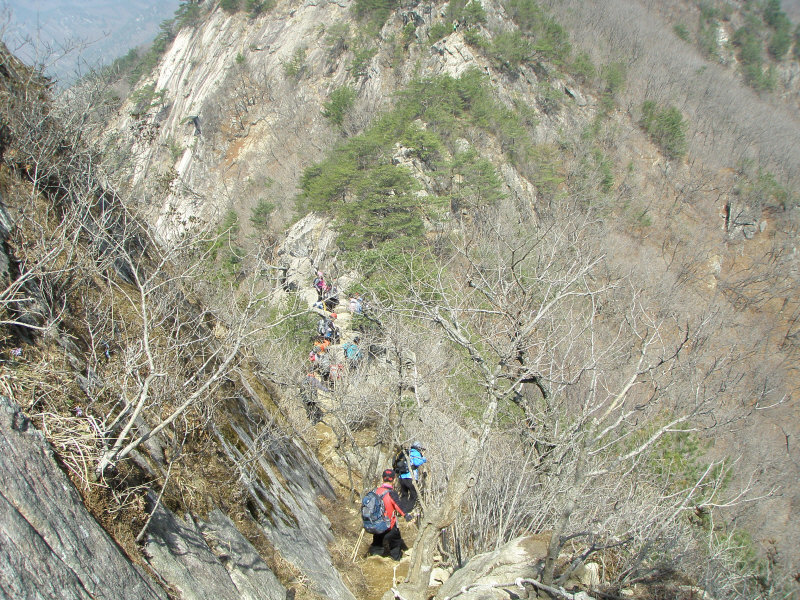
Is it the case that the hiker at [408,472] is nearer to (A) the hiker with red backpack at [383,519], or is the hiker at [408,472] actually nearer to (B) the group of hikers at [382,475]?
(B) the group of hikers at [382,475]

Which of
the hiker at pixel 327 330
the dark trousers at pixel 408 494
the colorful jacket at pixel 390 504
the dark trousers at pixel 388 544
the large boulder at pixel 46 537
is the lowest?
the dark trousers at pixel 408 494

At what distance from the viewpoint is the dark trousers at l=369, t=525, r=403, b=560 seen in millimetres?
6156

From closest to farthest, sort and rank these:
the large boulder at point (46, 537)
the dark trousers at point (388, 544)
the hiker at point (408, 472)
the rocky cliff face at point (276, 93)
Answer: the large boulder at point (46, 537), the dark trousers at point (388, 544), the hiker at point (408, 472), the rocky cliff face at point (276, 93)

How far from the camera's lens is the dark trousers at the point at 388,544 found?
242 inches

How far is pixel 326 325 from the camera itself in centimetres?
1042

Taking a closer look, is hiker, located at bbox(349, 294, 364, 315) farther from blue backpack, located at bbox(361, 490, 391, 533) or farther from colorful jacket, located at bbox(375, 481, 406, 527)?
blue backpack, located at bbox(361, 490, 391, 533)

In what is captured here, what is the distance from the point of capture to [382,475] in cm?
801

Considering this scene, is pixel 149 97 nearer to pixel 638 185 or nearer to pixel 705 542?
pixel 638 185

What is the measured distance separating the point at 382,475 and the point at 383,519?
214 centimetres

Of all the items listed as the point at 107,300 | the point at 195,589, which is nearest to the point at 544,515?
the point at 195,589

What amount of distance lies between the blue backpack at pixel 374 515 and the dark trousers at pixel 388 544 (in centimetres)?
27

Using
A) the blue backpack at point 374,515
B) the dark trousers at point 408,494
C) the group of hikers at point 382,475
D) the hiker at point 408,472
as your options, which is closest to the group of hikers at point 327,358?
the group of hikers at point 382,475

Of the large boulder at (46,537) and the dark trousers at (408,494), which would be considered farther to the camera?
Result: the dark trousers at (408,494)

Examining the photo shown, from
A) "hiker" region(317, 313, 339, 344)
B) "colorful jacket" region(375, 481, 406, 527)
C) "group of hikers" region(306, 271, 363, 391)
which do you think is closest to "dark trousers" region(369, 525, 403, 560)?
"colorful jacket" region(375, 481, 406, 527)
